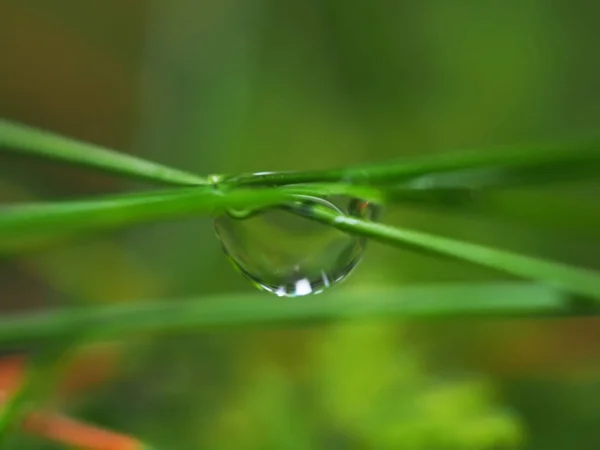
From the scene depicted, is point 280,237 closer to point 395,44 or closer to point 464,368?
point 464,368

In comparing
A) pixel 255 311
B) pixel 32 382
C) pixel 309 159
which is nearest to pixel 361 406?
pixel 255 311

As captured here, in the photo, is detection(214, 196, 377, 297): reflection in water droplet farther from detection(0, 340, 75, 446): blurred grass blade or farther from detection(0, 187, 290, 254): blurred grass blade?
detection(0, 340, 75, 446): blurred grass blade

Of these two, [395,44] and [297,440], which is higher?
[395,44]

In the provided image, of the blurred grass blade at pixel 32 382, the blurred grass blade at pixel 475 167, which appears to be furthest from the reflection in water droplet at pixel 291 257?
the blurred grass blade at pixel 32 382

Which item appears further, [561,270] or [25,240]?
[25,240]

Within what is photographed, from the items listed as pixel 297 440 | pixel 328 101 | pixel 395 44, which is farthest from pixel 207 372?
pixel 395 44

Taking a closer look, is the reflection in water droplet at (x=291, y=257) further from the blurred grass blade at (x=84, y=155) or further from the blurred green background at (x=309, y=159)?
the blurred green background at (x=309, y=159)

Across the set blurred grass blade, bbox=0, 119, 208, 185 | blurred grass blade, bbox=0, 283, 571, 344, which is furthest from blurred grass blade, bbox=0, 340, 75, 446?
blurred grass blade, bbox=0, 119, 208, 185
